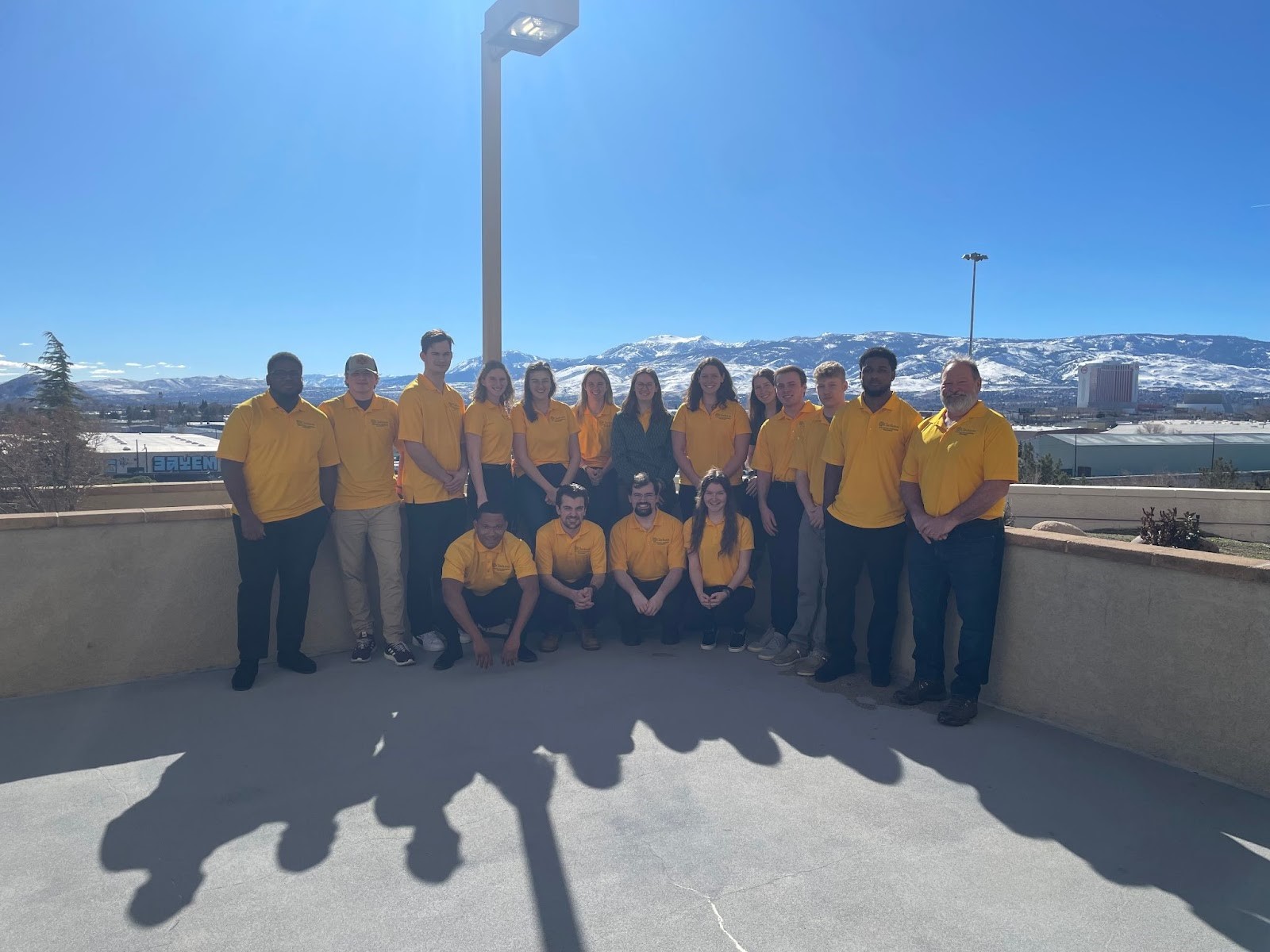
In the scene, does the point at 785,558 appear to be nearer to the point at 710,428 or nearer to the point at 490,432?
the point at 710,428

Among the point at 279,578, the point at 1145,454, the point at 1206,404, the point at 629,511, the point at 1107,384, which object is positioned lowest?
the point at 1145,454

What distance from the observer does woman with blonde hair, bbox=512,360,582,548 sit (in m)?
5.08

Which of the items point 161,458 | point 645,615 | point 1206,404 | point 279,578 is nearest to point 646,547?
point 645,615

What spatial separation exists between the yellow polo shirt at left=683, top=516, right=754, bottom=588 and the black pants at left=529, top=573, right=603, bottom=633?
2.28 ft

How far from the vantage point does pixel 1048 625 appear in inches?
142

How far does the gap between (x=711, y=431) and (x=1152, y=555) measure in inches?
103

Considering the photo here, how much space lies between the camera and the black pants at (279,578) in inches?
165

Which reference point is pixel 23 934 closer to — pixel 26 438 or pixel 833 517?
pixel 833 517

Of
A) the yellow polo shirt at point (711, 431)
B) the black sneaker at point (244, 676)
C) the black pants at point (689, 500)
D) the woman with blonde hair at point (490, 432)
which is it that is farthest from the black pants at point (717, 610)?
the black sneaker at point (244, 676)

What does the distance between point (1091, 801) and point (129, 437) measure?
6940 cm

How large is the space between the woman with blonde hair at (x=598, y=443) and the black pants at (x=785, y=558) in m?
1.19

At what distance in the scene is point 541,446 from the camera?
515cm

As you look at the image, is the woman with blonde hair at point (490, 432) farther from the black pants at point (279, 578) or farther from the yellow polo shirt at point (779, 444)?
the yellow polo shirt at point (779, 444)

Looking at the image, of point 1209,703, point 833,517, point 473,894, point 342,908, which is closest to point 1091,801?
point 1209,703
